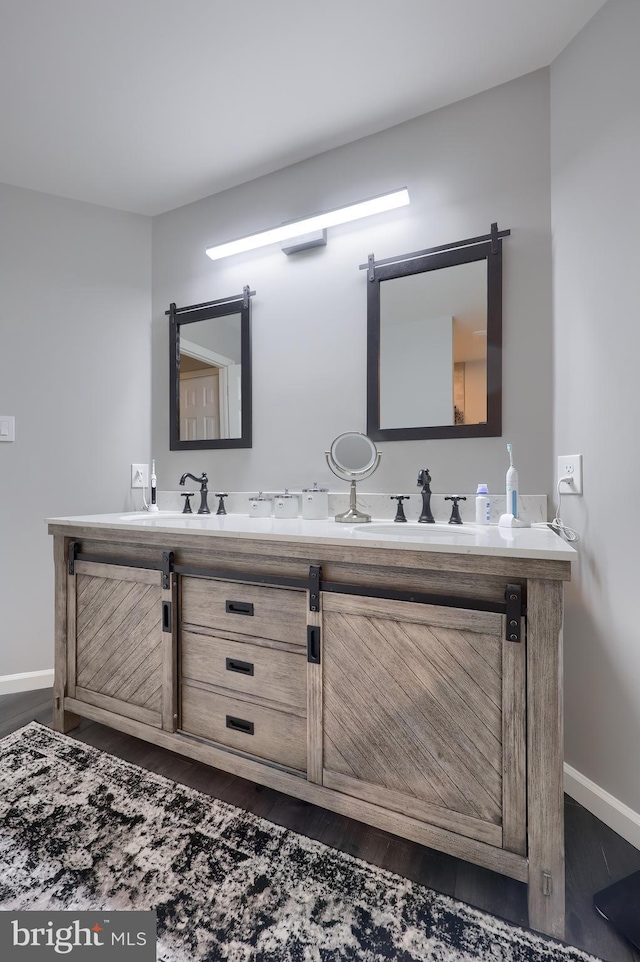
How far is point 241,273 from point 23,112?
99 centimetres

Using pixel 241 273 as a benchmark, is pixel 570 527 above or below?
below

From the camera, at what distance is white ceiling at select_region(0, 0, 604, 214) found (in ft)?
4.50

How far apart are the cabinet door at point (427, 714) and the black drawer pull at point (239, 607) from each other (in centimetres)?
26

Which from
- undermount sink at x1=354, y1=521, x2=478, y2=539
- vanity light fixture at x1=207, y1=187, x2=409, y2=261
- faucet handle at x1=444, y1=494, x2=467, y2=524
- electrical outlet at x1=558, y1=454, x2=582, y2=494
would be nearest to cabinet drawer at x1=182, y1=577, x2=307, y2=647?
undermount sink at x1=354, y1=521, x2=478, y2=539

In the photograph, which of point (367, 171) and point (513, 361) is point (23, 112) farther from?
point (513, 361)

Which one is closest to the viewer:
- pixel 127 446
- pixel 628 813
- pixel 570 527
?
pixel 628 813

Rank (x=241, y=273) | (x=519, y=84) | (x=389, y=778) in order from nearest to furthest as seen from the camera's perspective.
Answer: (x=389, y=778) → (x=519, y=84) → (x=241, y=273)

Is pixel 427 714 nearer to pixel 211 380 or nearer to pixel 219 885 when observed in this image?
pixel 219 885


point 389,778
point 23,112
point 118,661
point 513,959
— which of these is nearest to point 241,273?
point 23,112

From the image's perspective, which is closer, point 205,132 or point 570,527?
point 570,527

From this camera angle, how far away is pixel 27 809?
4.38 feet

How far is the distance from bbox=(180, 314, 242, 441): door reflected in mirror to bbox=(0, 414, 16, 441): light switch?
0.78 meters

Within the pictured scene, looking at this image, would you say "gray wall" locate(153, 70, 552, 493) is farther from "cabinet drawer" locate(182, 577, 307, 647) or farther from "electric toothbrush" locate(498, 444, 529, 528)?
"cabinet drawer" locate(182, 577, 307, 647)

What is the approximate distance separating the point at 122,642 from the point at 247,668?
56cm
